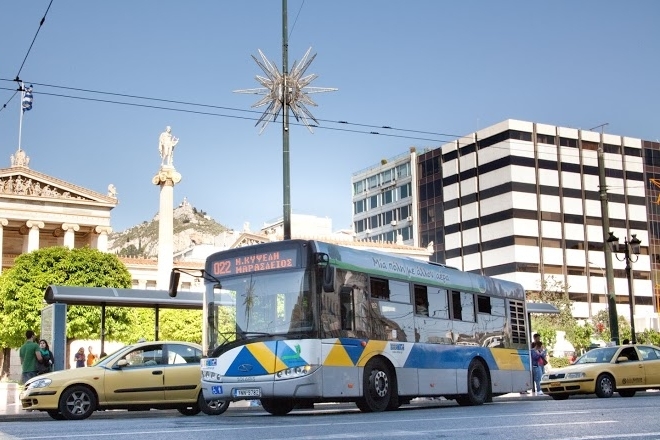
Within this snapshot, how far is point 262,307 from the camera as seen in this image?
15.0 metres

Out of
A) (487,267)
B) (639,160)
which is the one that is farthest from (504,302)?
(639,160)

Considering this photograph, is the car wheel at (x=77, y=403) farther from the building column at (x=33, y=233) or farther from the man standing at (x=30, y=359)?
the building column at (x=33, y=233)

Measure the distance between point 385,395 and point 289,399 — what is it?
6.19 ft

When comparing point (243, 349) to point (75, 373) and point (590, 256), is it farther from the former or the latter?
point (590, 256)

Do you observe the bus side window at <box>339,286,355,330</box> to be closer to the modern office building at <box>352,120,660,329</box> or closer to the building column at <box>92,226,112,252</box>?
the building column at <box>92,226,112,252</box>

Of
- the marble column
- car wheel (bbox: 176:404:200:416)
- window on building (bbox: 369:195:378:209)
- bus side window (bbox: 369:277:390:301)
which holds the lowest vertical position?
car wheel (bbox: 176:404:200:416)

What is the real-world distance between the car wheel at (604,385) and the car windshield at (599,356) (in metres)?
0.42

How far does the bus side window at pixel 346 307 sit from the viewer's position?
50.1 feet

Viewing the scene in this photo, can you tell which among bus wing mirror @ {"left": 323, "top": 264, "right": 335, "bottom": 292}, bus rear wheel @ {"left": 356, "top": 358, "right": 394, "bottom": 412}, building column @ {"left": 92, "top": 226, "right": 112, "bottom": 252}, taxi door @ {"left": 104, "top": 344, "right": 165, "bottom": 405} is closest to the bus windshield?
bus wing mirror @ {"left": 323, "top": 264, "right": 335, "bottom": 292}

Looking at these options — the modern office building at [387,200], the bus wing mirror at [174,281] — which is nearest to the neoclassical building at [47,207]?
the modern office building at [387,200]

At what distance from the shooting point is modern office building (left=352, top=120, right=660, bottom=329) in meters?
87.9

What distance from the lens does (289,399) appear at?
1521 cm

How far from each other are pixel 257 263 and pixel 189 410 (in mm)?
4675

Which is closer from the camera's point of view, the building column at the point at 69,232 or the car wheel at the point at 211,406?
the car wheel at the point at 211,406
